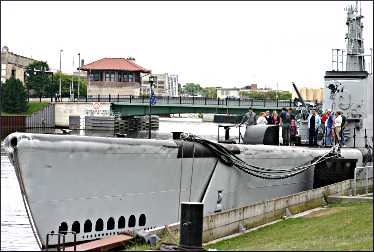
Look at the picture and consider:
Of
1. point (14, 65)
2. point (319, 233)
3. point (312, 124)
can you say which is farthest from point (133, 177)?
point (14, 65)

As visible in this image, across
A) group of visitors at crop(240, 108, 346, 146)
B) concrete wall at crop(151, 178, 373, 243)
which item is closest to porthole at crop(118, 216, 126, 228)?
concrete wall at crop(151, 178, 373, 243)

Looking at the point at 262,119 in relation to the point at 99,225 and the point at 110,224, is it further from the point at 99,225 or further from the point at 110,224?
the point at 99,225

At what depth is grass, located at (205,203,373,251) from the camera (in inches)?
415

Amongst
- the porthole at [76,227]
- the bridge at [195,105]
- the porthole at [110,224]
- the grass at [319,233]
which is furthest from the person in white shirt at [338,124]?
the bridge at [195,105]

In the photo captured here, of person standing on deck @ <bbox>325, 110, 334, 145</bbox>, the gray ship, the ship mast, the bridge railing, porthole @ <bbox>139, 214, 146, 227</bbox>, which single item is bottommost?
porthole @ <bbox>139, 214, 146, 227</bbox>

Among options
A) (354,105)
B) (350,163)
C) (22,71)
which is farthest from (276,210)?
(22,71)

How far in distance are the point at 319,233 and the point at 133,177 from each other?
165 inches

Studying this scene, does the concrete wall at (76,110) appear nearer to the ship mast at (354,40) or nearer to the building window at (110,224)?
the ship mast at (354,40)

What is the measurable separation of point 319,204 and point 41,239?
24.9 feet

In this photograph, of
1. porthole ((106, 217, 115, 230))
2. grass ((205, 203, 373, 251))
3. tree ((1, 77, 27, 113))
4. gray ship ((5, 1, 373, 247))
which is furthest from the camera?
tree ((1, 77, 27, 113))

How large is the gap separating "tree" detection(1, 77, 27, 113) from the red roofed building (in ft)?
23.7

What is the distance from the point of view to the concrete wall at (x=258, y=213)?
1322 cm

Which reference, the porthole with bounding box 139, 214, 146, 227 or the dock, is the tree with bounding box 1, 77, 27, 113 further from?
the dock

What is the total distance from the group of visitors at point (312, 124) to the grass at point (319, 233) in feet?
21.1
